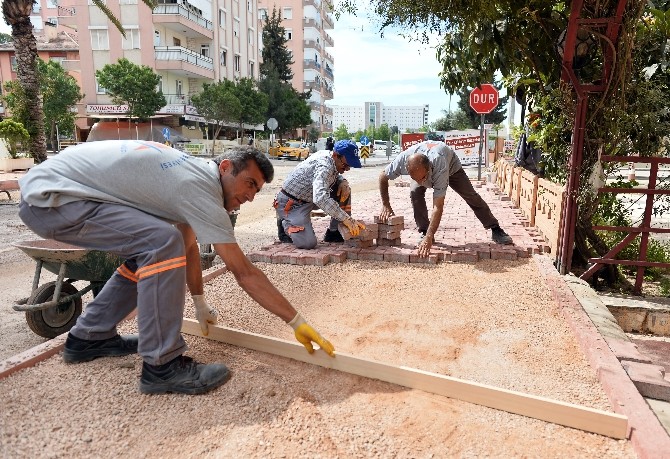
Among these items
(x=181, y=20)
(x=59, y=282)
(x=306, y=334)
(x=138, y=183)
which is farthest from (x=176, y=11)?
(x=306, y=334)

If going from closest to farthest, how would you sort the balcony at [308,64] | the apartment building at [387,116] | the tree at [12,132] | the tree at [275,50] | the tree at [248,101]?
the tree at [12,132], the tree at [248,101], the tree at [275,50], the balcony at [308,64], the apartment building at [387,116]

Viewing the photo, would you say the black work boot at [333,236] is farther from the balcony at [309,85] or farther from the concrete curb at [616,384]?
the balcony at [309,85]

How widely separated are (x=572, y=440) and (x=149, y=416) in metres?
1.86

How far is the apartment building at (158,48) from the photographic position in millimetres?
30609

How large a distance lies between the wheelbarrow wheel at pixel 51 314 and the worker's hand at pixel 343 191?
2.93 meters

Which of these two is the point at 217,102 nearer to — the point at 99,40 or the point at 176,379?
the point at 99,40

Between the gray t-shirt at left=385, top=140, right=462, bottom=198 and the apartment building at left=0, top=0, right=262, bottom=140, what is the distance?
2803 centimetres

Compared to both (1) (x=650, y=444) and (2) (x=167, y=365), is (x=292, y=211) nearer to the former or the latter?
(2) (x=167, y=365)

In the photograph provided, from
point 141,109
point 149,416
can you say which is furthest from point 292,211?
point 141,109

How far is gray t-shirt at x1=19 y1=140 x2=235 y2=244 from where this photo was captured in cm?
232

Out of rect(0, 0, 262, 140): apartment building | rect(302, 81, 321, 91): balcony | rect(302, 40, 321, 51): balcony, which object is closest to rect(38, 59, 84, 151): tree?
rect(0, 0, 262, 140): apartment building

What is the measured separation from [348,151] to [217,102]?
27611 mm

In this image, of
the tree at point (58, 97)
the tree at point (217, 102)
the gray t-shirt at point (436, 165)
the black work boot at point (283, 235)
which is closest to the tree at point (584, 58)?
the gray t-shirt at point (436, 165)

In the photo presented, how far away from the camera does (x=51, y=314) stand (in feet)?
12.0
